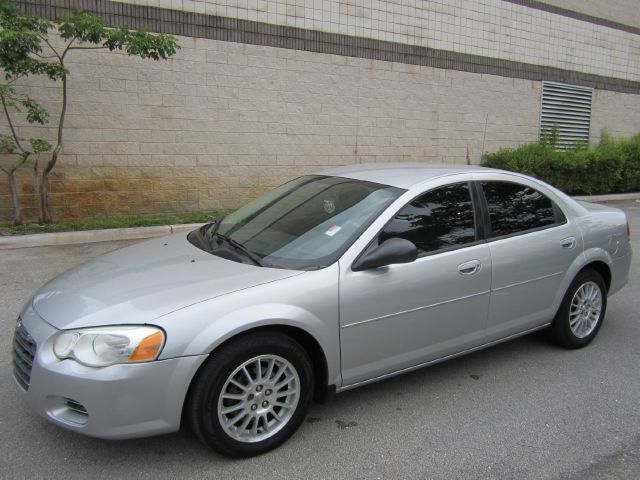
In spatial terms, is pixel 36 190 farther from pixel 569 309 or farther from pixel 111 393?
pixel 569 309

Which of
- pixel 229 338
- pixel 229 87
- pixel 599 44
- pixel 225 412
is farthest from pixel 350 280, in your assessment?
pixel 599 44

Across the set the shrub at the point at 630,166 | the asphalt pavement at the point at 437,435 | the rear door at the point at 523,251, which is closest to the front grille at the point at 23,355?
the asphalt pavement at the point at 437,435

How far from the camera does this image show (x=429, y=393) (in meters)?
3.54

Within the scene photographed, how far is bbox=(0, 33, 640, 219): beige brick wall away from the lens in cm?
895

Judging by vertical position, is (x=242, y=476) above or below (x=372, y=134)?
below

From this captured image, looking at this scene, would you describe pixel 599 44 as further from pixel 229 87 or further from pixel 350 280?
pixel 350 280

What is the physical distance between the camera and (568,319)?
4168 millimetres

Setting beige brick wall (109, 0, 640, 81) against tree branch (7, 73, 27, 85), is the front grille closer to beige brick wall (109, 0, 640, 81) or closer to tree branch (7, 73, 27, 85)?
tree branch (7, 73, 27, 85)

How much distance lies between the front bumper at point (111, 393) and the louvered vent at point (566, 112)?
14561mm

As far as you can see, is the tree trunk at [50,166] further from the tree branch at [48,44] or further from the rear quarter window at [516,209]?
the rear quarter window at [516,209]

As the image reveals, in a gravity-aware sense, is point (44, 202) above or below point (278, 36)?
below

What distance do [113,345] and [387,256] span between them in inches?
58.8

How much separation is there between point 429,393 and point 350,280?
3.52 feet

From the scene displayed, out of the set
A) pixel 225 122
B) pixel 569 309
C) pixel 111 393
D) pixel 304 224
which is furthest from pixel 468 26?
pixel 111 393
